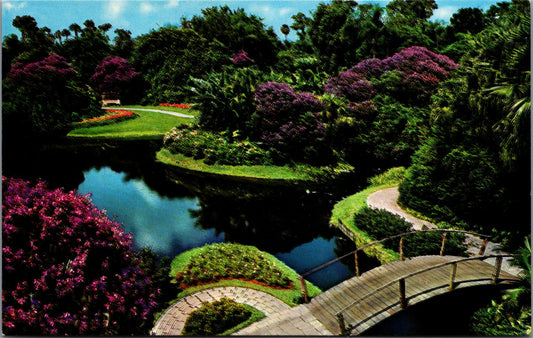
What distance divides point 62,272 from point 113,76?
6262cm

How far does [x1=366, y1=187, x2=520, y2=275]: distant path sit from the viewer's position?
1302cm

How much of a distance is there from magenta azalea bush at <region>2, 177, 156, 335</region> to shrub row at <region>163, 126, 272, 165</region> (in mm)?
20439

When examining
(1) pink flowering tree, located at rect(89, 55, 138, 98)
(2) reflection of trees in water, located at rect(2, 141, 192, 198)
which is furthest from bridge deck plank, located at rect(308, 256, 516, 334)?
(1) pink flowering tree, located at rect(89, 55, 138, 98)

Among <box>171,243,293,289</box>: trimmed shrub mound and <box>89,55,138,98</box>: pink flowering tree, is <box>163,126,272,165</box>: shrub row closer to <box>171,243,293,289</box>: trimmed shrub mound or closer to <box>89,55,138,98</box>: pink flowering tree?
<box>171,243,293,289</box>: trimmed shrub mound

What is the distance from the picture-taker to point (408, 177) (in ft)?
61.2

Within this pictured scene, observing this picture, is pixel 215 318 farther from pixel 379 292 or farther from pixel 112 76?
pixel 112 76

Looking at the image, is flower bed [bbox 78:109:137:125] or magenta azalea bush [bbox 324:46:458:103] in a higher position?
magenta azalea bush [bbox 324:46:458:103]

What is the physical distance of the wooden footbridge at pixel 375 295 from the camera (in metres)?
9.45

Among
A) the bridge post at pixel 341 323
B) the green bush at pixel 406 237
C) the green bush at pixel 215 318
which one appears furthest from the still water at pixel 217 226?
the bridge post at pixel 341 323

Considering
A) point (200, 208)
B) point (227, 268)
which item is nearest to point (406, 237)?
point (227, 268)

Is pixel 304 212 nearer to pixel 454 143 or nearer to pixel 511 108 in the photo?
pixel 454 143

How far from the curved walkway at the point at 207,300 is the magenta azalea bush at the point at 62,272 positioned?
5.09 feet

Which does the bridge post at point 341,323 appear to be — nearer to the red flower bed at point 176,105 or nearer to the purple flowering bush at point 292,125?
the purple flowering bush at point 292,125

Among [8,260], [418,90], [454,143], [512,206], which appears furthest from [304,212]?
[8,260]
